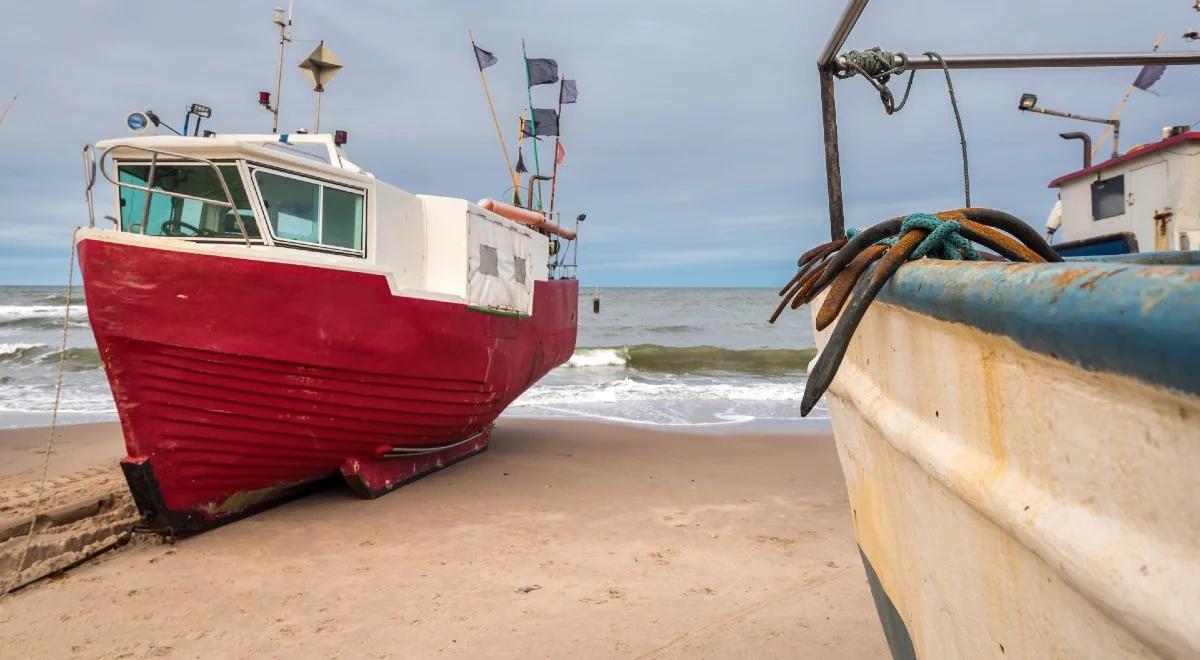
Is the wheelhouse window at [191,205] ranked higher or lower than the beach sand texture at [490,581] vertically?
higher

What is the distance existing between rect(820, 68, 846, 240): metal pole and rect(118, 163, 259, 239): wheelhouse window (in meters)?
4.29

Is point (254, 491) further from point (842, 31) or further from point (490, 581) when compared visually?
point (842, 31)

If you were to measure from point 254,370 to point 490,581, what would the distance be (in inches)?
91.2

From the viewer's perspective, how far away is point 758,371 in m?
20.0

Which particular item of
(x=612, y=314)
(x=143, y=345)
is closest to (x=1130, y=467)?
(x=143, y=345)

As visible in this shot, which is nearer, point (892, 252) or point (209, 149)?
point (892, 252)

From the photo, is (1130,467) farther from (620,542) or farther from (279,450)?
(279,450)

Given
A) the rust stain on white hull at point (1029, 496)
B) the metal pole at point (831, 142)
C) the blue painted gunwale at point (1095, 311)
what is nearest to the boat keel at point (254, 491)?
the metal pole at point (831, 142)

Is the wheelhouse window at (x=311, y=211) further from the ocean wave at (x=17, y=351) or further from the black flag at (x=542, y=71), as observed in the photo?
the ocean wave at (x=17, y=351)

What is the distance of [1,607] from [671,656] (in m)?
3.90

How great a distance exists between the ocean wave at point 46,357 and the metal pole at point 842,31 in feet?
64.1

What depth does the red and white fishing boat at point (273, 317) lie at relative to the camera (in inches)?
191

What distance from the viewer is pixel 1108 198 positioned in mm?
8102

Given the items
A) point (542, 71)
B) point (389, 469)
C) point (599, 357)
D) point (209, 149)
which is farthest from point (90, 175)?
point (599, 357)
